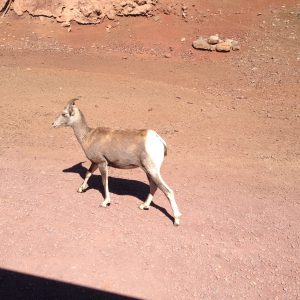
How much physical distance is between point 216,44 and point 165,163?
11012 millimetres

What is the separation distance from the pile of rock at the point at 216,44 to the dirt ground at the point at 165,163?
1.08 ft

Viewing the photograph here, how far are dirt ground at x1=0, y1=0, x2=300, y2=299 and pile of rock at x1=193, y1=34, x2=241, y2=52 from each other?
1.08 ft

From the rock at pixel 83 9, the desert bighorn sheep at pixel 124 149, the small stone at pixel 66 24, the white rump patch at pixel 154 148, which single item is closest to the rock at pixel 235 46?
the rock at pixel 83 9

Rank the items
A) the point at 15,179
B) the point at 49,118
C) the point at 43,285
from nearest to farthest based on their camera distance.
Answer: the point at 43,285, the point at 15,179, the point at 49,118

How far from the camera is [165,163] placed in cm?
1027

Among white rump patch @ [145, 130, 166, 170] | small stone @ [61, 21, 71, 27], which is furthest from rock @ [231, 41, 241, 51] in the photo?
white rump patch @ [145, 130, 166, 170]

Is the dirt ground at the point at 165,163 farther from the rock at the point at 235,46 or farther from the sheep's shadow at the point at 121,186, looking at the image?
the rock at the point at 235,46

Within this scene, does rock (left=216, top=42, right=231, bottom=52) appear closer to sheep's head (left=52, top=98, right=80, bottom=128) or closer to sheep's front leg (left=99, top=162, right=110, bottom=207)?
sheep's head (left=52, top=98, right=80, bottom=128)

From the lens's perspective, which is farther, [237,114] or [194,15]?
[194,15]

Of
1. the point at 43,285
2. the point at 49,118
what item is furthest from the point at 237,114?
the point at 43,285

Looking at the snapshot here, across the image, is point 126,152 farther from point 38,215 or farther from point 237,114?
point 237,114

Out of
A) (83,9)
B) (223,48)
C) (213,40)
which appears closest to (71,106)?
(223,48)

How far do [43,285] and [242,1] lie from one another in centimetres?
2099

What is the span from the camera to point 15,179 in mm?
9234
